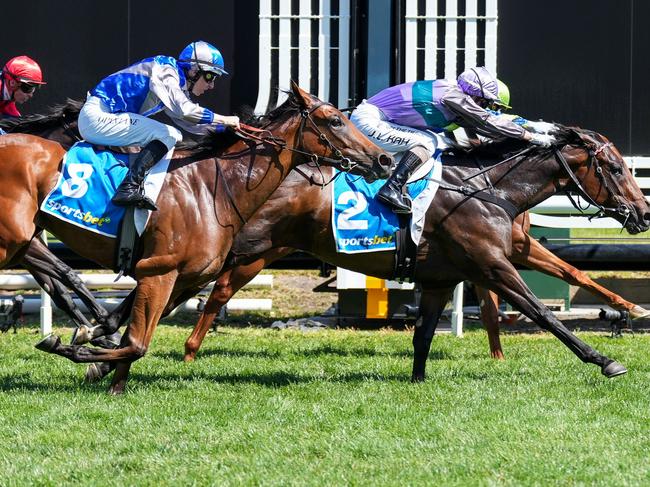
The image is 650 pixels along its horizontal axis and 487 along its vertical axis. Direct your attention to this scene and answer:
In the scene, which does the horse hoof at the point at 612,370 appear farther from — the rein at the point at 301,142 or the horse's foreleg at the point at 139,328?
the horse's foreleg at the point at 139,328

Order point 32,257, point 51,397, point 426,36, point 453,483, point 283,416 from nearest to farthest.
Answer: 1. point 453,483
2. point 283,416
3. point 51,397
4. point 32,257
5. point 426,36

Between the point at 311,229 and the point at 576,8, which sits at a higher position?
the point at 576,8

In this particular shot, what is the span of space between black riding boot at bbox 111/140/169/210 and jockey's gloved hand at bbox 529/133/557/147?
2.61 m

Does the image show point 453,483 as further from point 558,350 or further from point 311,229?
point 558,350

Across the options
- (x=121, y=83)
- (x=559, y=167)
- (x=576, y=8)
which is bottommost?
(x=559, y=167)

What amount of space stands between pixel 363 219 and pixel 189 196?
4.43ft

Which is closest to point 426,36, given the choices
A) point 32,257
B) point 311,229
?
point 311,229

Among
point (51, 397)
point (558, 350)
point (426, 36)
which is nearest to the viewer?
point (51, 397)

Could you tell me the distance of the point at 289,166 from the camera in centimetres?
724

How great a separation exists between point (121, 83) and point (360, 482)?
325 cm

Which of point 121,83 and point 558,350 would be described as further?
point 558,350

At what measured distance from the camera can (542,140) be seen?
7.98 m

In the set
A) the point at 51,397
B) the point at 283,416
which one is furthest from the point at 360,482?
the point at 51,397

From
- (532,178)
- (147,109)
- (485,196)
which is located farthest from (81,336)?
(532,178)
